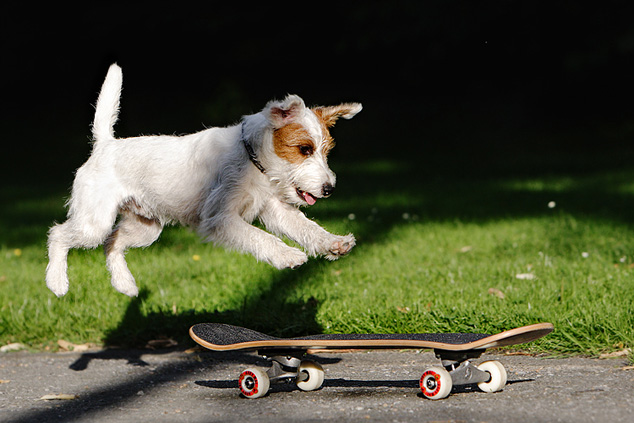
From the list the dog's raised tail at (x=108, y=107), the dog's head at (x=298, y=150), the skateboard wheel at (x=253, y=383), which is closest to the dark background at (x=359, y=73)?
the dog's raised tail at (x=108, y=107)

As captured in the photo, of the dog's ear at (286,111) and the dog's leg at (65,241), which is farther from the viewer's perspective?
the dog's leg at (65,241)

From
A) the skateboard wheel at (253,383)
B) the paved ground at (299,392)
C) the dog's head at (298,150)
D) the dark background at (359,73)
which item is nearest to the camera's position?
the paved ground at (299,392)

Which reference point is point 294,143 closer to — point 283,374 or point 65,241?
point 283,374

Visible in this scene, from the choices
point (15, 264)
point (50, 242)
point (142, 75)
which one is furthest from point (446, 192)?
point (142, 75)

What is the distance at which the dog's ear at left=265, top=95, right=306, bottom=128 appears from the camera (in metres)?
3.99

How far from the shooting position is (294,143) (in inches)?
158

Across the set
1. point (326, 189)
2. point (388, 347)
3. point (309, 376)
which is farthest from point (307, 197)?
point (309, 376)

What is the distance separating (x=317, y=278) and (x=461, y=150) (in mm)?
10735

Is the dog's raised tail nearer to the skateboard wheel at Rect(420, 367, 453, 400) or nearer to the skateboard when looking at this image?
the skateboard

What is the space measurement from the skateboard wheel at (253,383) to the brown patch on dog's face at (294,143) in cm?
109

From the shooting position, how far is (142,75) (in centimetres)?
2195

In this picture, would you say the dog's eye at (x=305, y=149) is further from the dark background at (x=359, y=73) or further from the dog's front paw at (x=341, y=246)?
the dark background at (x=359, y=73)

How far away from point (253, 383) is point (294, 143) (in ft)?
4.04

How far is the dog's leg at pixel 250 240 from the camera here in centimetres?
393
